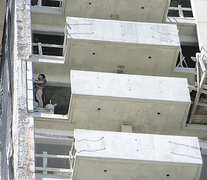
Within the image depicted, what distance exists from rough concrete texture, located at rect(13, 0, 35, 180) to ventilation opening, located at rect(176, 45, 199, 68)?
24.7 ft

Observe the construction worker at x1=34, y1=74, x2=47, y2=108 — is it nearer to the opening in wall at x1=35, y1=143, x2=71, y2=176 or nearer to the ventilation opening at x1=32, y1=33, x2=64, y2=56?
the opening in wall at x1=35, y1=143, x2=71, y2=176

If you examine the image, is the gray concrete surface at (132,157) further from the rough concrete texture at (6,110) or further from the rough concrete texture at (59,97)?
the rough concrete texture at (59,97)

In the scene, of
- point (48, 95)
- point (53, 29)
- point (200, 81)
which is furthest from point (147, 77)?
point (53, 29)

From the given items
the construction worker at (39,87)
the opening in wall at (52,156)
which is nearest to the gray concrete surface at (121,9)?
the construction worker at (39,87)

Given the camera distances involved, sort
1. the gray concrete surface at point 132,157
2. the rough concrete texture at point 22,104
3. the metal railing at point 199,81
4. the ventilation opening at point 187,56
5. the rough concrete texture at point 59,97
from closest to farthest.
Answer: the gray concrete surface at point 132,157 < the rough concrete texture at point 22,104 < the metal railing at point 199,81 < the rough concrete texture at point 59,97 < the ventilation opening at point 187,56

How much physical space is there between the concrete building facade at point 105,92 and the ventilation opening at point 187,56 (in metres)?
0.05

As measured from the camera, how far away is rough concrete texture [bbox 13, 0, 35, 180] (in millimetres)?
38594

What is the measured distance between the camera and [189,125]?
43.4m

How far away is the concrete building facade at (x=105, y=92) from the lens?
128 feet

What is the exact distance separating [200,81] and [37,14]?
1021 centimetres

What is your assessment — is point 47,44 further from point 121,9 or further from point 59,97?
point 121,9

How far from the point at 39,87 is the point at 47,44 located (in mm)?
4151

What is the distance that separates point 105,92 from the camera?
41.9 meters

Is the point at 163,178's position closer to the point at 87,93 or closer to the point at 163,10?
the point at 87,93
